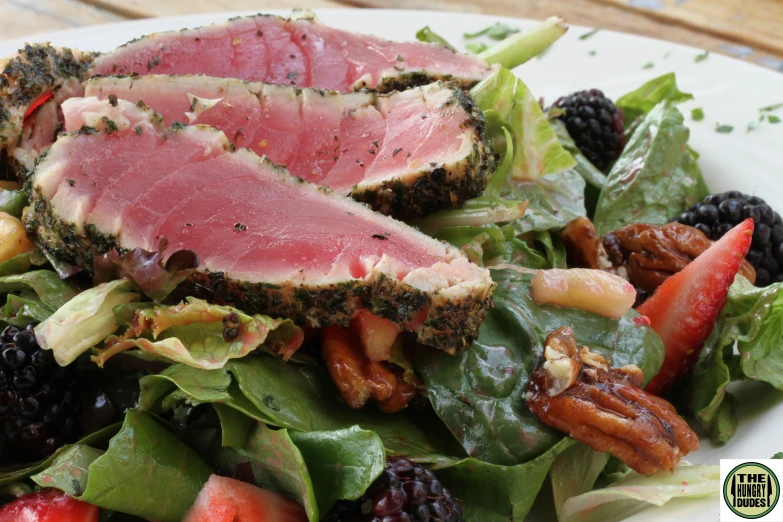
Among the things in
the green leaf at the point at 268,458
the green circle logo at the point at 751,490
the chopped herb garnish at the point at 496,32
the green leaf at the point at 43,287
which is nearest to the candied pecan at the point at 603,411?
the green circle logo at the point at 751,490

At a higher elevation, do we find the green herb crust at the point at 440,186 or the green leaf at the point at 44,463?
the green herb crust at the point at 440,186

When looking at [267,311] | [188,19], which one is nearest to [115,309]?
[267,311]

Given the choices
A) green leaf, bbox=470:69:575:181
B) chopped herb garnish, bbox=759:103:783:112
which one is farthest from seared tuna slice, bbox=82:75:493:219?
chopped herb garnish, bbox=759:103:783:112

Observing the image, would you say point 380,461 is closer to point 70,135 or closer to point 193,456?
point 193,456

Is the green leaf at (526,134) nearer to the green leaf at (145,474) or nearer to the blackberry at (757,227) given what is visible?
the blackberry at (757,227)

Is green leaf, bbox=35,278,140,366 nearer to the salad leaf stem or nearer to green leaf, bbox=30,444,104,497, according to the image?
green leaf, bbox=30,444,104,497
